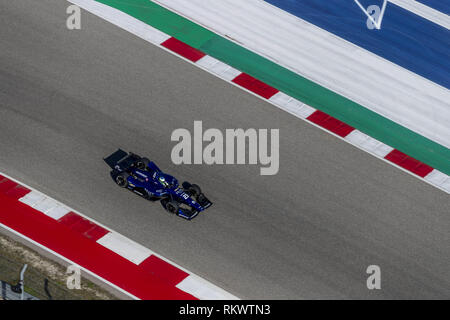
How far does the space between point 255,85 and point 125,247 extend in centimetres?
812

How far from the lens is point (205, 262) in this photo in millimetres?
22297

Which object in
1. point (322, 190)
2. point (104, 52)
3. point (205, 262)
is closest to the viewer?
point (205, 262)

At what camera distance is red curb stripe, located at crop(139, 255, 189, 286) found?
2188 cm

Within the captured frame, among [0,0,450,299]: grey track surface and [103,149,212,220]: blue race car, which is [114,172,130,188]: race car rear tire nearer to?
[103,149,212,220]: blue race car

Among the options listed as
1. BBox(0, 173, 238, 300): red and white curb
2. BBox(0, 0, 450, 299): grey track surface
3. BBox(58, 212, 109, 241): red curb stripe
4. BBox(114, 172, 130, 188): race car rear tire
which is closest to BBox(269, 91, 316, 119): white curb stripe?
BBox(0, 0, 450, 299): grey track surface

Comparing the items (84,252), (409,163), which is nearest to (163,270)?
(84,252)

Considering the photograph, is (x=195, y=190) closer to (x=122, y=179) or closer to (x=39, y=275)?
(x=122, y=179)

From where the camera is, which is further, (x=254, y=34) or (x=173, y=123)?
(x=254, y=34)

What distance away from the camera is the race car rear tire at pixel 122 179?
930 inches

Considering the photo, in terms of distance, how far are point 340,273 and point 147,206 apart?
5699 mm

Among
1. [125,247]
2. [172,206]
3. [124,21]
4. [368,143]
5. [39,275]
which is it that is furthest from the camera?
[124,21]

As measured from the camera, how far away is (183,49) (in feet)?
94.4
